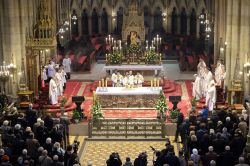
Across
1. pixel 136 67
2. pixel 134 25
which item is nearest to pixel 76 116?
pixel 136 67

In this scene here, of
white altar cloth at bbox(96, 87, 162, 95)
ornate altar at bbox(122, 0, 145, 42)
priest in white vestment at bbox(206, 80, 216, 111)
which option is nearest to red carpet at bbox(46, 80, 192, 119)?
white altar cloth at bbox(96, 87, 162, 95)

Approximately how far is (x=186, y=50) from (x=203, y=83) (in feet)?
39.6

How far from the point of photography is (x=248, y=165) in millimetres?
20188

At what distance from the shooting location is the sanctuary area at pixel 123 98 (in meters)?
22.9

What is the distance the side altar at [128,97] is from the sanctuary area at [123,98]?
0.18 feet

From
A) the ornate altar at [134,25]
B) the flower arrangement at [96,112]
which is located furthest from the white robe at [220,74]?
the flower arrangement at [96,112]

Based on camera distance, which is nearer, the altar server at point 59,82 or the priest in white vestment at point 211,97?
the priest in white vestment at point 211,97

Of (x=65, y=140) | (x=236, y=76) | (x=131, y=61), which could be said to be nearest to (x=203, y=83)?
(x=236, y=76)

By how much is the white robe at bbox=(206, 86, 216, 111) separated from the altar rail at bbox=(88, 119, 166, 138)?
3438mm

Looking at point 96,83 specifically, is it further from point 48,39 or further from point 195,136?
point 195,136

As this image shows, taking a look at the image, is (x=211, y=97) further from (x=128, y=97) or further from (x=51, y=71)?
(x=51, y=71)

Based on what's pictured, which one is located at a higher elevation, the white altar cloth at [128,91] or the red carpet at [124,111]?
the white altar cloth at [128,91]

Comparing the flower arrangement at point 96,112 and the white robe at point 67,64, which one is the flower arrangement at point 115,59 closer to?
the white robe at point 67,64

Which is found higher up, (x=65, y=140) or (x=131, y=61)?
(x=131, y=61)
